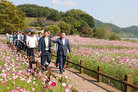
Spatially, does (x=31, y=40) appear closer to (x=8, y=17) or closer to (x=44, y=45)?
(x=44, y=45)

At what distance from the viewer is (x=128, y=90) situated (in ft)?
15.7

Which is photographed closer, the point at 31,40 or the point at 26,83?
the point at 26,83

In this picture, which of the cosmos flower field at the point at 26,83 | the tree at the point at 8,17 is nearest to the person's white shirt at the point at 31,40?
the cosmos flower field at the point at 26,83

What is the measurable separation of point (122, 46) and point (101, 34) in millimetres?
15825

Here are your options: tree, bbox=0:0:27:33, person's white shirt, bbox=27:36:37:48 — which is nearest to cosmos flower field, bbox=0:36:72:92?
person's white shirt, bbox=27:36:37:48

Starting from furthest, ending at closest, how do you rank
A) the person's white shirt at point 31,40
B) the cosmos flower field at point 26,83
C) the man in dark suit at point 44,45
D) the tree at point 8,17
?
1. the tree at point 8,17
2. the person's white shirt at point 31,40
3. the man in dark suit at point 44,45
4. the cosmos flower field at point 26,83

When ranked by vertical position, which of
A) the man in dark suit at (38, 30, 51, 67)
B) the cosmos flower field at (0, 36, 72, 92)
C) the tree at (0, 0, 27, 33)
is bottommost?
the cosmos flower field at (0, 36, 72, 92)

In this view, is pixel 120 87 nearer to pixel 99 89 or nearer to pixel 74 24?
pixel 99 89

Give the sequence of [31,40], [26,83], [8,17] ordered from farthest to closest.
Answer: [8,17] → [31,40] → [26,83]

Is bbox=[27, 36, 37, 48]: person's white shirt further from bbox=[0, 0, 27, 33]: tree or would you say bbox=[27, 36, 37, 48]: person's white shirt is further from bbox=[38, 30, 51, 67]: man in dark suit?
bbox=[0, 0, 27, 33]: tree

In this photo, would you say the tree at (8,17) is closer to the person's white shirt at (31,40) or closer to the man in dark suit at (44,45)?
the person's white shirt at (31,40)

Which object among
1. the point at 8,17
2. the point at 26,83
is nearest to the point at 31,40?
the point at 26,83

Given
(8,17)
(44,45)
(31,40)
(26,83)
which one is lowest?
(26,83)

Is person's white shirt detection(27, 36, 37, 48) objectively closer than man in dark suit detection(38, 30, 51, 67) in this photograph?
No
